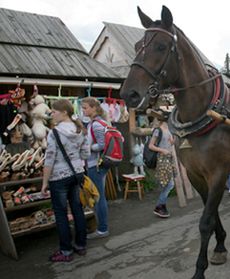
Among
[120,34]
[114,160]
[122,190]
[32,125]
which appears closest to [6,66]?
[32,125]

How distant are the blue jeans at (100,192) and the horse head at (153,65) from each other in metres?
2.13

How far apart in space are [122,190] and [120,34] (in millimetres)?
5294

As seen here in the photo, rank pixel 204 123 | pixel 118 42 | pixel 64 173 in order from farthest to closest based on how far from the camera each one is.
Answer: pixel 118 42 → pixel 64 173 → pixel 204 123

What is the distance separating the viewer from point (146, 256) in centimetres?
413

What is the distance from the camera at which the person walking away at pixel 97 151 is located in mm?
4637

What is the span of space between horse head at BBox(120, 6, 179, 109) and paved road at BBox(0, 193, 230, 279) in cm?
190

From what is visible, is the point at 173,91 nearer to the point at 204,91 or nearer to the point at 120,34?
the point at 204,91

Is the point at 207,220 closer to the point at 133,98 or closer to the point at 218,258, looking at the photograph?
the point at 218,258

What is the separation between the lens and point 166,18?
9.43 ft

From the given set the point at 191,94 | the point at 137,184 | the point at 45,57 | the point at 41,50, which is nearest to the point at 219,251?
the point at 191,94

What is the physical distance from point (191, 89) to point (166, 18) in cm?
63

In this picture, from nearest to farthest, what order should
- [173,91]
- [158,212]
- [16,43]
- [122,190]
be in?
[173,91]
[158,212]
[16,43]
[122,190]

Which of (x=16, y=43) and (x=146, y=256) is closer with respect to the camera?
(x=146, y=256)

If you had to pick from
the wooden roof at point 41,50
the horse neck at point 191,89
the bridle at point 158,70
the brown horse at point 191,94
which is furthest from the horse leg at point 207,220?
the wooden roof at point 41,50
